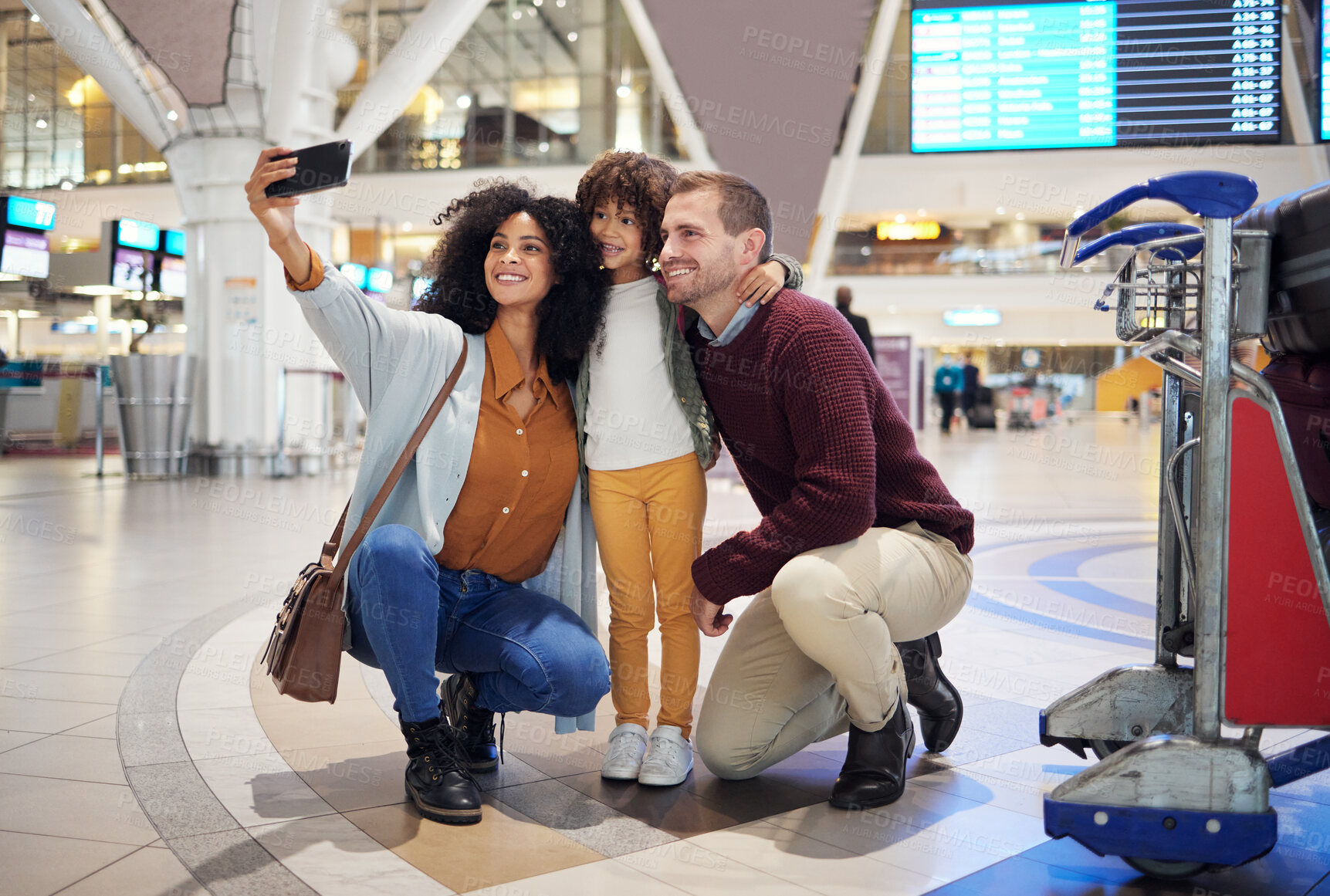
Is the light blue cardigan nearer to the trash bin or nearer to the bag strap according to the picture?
the bag strap

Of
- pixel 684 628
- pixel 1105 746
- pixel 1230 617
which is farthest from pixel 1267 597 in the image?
pixel 684 628

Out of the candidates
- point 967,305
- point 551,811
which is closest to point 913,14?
point 551,811

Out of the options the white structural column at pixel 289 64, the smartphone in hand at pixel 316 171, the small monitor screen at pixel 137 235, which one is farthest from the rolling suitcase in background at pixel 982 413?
the smartphone in hand at pixel 316 171

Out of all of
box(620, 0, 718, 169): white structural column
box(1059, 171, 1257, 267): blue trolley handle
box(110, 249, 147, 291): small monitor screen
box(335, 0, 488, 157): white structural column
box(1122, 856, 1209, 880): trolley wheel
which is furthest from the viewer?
box(110, 249, 147, 291): small monitor screen

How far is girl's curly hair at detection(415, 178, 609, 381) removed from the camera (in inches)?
92.8

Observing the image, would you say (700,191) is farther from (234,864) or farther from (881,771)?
(234,864)

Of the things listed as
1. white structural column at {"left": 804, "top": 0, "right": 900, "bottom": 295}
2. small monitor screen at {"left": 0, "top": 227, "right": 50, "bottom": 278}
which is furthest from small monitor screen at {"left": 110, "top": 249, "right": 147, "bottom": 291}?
white structural column at {"left": 804, "top": 0, "right": 900, "bottom": 295}

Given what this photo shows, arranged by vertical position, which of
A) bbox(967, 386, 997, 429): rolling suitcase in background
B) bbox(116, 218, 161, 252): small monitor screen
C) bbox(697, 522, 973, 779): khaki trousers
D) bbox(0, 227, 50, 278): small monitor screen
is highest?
bbox(116, 218, 161, 252): small monitor screen

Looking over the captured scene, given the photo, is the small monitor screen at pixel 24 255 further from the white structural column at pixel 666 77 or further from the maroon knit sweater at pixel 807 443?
the maroon knit sweater at pixel 807 443

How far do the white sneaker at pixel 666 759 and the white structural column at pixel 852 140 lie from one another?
8497 millimetres

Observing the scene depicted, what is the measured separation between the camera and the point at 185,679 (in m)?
3.06

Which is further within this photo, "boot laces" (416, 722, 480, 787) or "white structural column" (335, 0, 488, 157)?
"white structural column" (335, 0, 488, 157)

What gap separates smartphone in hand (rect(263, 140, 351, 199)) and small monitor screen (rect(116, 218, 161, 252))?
12645 mm

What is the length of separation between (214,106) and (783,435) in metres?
8.79
